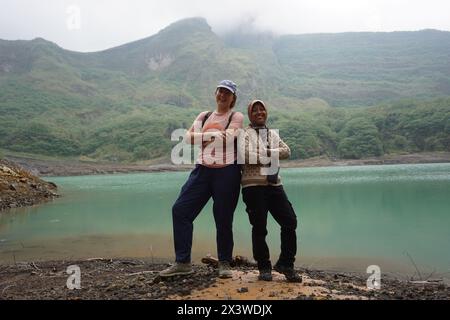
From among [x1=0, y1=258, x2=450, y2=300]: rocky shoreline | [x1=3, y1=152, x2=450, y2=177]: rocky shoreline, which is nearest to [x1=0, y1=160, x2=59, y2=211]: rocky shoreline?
[x1=0, y1=258, x2=450, y2=300]: rocky shoreline

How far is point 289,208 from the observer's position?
5.07m

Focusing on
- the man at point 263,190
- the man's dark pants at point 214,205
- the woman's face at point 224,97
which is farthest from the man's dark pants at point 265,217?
the woman's face at point 224,97

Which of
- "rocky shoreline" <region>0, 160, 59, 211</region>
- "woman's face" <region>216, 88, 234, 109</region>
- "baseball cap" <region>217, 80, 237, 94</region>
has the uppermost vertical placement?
"baseball cap" <region>217, 80, 237, 94</region>

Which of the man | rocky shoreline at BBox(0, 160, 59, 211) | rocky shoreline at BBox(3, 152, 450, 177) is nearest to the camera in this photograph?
the man

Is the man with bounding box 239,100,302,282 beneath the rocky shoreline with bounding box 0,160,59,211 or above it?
above

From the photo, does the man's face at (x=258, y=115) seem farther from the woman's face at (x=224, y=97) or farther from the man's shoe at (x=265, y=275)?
the man's shoe at (x=265, y=275)

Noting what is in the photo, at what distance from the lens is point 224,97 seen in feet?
17.0

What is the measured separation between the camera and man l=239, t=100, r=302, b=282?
16.1ft

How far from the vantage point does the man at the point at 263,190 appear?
4922 mm

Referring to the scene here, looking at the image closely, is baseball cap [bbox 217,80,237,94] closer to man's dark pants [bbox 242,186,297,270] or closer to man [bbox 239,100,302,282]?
man [bbox 239,100,302,282]

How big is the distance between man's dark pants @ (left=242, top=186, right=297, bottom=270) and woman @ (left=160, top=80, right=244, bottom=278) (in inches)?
10.1
